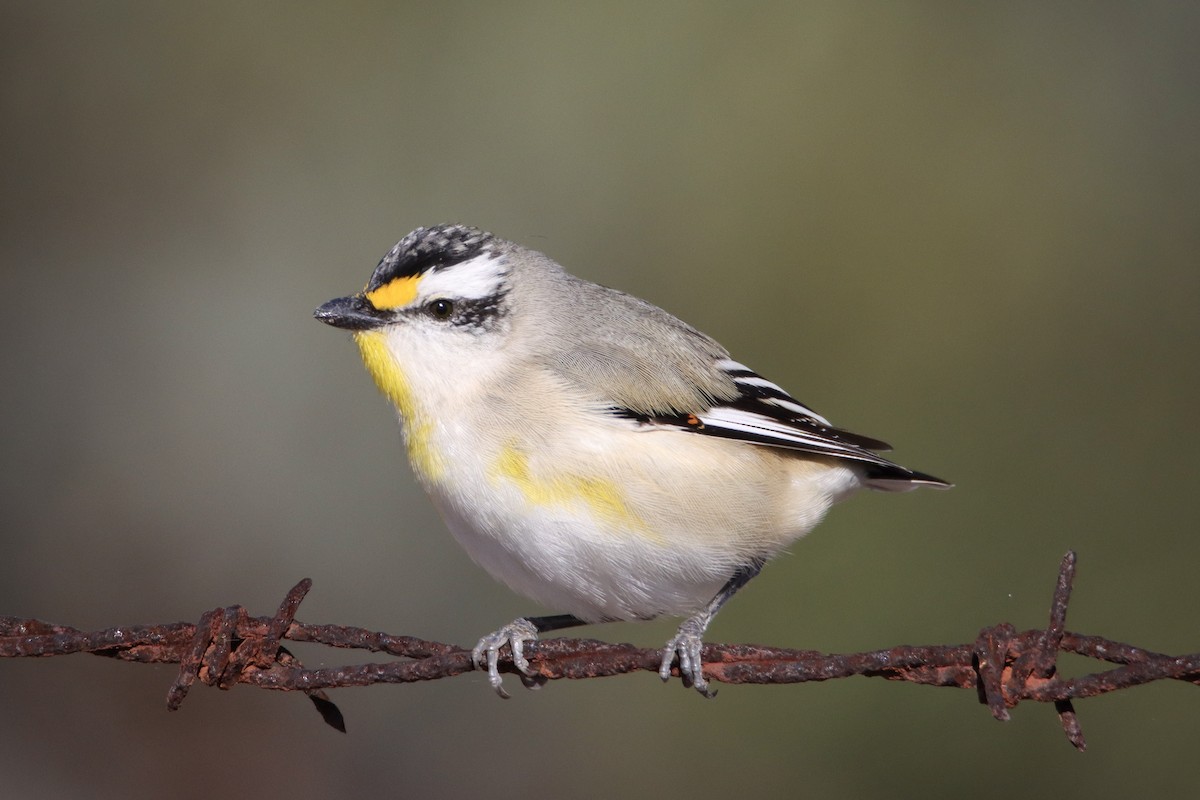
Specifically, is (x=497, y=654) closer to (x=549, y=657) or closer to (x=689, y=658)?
(x=689, y=658)

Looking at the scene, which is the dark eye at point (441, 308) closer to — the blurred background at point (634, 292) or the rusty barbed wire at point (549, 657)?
the rusty barbed wire at point (549, 657)

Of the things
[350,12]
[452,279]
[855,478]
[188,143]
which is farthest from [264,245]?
[855,478]

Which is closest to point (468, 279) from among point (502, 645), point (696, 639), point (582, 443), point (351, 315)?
point (351, 315)

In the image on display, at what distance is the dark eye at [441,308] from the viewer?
166 inches

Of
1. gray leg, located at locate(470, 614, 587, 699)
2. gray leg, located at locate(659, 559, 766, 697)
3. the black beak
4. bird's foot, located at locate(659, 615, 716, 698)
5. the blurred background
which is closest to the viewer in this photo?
gray leg, located at locate(659, 559, 766, 697)

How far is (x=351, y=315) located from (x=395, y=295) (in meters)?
0.18

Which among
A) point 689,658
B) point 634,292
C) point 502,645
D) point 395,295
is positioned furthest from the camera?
point 634,292

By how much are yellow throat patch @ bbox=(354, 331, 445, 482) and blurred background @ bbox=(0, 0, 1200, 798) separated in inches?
129

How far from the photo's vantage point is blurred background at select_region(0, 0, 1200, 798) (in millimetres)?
6504

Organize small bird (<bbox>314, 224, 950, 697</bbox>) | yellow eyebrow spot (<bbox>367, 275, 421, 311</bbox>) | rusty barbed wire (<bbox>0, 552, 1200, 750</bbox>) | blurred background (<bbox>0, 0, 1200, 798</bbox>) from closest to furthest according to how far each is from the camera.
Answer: rusty barbed wire (<bbox>0, 552, 1200, 750</bbox>), small bird (<bbox>314, 224, 950, 697</bbox>), yellow eyebrow spot (<bbox>367, 275, 421, 311</bbox>), blurred background (<bbox>0, 0, 1200, 798</bbox>)

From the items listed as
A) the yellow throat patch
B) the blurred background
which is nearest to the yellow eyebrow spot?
the yellow throat patch

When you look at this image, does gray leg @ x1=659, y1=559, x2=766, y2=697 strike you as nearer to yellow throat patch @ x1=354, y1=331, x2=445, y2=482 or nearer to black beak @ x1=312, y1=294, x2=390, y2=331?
yellow throat patch @ x1=354, y1=331, x2=445, y2=482

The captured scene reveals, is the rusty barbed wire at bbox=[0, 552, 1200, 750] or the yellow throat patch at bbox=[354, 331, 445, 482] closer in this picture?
the rusty barbed wire at bbox=[0, 552, 1200, 750]

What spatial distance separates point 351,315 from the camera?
409 cm
